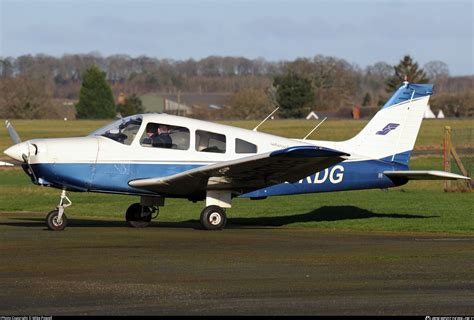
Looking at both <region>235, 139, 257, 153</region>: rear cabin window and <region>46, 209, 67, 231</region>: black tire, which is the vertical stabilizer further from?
<region>46, 209, 67, 231</region>: black tire

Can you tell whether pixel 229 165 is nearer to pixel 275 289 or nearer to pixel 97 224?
pixel 97 224

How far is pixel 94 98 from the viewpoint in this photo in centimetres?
11719

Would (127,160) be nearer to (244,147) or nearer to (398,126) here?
(244,147)

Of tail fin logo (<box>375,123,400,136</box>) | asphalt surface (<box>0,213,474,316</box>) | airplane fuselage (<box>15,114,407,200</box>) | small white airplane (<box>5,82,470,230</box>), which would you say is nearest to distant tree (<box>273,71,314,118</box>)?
tail fin logo (<box>375,123,400,136</box>)

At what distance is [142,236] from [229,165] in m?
1.84

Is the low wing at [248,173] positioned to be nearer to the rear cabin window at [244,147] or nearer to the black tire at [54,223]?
the rear cabin window at [244,147]

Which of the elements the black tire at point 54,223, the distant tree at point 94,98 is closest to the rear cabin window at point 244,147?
the black tire at point 54,223

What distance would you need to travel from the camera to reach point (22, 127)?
75625 millimetres

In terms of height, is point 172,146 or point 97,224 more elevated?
point 172,146

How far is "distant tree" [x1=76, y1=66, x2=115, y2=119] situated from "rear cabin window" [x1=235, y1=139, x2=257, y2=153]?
326 ft

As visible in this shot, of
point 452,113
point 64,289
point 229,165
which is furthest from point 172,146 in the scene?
point 452,113

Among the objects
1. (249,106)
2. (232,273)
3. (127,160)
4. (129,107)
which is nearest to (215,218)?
(127,160)

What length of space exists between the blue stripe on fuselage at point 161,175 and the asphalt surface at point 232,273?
829 mm

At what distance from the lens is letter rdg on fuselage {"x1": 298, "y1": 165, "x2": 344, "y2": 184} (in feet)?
61.8
